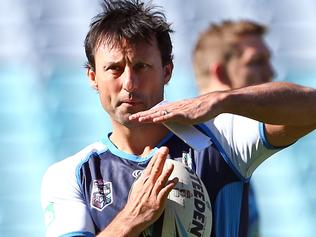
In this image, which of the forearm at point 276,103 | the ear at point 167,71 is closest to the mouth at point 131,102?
the ear at point 167,71

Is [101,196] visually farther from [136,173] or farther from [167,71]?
[167,71]

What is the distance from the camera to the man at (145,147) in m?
4.18

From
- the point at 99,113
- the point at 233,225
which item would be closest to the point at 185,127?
the point at 233,225

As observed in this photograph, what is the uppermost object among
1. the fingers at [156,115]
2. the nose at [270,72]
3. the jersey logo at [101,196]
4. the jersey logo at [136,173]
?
the fingers at [156,115]

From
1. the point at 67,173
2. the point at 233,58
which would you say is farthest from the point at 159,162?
the point at 233,58

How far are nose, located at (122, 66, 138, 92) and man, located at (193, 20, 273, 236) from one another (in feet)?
6.99

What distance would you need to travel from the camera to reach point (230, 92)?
13.7 feet

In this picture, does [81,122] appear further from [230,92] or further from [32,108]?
[230,92]

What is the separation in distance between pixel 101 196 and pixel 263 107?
68cm

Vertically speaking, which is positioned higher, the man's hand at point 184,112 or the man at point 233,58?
the man's hand at point 184,112

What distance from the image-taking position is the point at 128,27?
4.57 meters

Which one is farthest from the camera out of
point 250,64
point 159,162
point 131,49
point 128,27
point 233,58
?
point 233,58

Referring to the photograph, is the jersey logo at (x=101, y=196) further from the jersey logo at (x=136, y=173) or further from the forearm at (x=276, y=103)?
the forearm at (x=276, y=103)

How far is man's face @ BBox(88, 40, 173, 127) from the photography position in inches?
172
